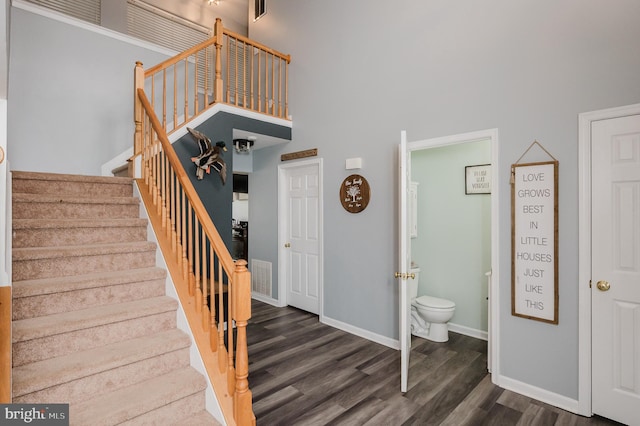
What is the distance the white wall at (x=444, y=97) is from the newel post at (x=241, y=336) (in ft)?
6.67

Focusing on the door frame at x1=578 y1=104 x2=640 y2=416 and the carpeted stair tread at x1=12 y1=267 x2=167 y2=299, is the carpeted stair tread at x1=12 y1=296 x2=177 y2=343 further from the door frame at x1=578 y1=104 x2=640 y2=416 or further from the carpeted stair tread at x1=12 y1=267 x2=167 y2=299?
the door frame at x1=578 y1=104 x2=640 y2=416

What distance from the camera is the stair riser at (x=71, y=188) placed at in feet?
8.75

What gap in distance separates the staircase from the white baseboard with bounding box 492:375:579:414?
2.26m

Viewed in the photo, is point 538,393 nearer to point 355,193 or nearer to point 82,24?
point 355,193

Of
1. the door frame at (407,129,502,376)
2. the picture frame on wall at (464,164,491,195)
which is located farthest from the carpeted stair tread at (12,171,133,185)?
the picture frame on wall at (464,164,491,195)

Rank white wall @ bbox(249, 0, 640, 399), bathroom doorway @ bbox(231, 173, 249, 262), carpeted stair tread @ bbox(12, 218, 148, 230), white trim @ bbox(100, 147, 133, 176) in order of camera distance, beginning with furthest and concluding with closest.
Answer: bathroom doorway @ bbox(231, 173, 249, 262) → white trim @ bbox(100, 147, 133, 176) → white wall @ bbox(249, 0, 640, 399) → carpeted stair tread @ bbox(12, 218, 148, 230)

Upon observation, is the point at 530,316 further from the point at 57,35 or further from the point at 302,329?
the point at 57,35

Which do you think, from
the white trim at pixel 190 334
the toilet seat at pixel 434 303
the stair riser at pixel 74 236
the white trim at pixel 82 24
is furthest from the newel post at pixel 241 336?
the white trim at pixel 82 24

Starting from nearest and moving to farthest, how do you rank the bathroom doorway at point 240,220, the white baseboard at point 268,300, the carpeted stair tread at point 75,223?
the carpeted stair tread at point 75,223 → the white baseboard at point 268,300 → the bathroom doorway at point 240,220

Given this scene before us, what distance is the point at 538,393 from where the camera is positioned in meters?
2.57

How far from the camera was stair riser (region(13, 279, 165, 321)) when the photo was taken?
195 centimetres

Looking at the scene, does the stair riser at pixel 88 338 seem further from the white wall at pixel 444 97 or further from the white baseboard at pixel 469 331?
the white baseboard at pixel 469 331

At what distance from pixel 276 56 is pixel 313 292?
3258 mm

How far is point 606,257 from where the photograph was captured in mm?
2318
